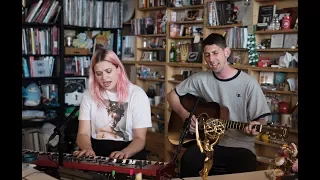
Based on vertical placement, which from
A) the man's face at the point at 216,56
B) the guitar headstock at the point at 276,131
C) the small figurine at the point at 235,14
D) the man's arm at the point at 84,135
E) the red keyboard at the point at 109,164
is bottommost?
the red keyboard at the point at 109,164

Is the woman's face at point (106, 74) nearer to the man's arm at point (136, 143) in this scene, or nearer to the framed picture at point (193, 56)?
the man's arm at point (136, 143)

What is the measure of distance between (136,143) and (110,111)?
28 cm

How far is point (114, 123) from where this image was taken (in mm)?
2699

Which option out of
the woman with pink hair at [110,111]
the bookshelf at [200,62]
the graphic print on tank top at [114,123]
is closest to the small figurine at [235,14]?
the bookshelf at [200,62]

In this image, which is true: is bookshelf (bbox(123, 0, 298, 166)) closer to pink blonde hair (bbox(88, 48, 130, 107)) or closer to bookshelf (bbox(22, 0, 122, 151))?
bookshelf (bbox(22, 0, 122, 151))

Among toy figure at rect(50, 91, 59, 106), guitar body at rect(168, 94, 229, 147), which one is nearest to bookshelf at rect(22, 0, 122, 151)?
toy figure at rect(50, 91, 59, 106)

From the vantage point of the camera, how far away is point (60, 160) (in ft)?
6.90

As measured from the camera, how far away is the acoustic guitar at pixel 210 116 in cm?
243

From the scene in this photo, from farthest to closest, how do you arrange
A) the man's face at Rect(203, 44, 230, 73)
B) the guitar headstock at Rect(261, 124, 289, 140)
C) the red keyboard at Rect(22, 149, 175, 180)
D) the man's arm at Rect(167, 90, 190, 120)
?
the man's arm at Rect(167, 90, 190, 120) < the man's face at Rect(203, 44, 230, 73) < the guitar headstock at Rect(261, 124, 289, 140) < the red keyboard at Rect(22, 149, 175, 180)

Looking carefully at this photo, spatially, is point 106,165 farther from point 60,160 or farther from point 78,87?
point 78,87

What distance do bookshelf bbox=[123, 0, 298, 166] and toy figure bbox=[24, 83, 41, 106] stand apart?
1.26 m

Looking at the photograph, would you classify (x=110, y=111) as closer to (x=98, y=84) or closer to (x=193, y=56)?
(x=98, y=84)

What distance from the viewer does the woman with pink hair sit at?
265cm
